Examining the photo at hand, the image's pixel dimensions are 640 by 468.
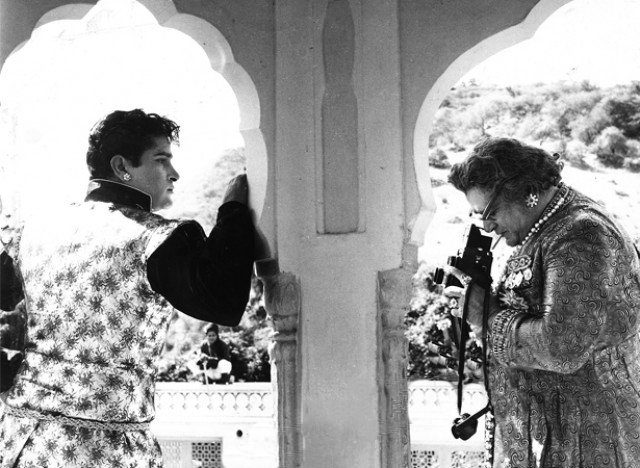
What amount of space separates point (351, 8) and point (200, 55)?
14.1 metres

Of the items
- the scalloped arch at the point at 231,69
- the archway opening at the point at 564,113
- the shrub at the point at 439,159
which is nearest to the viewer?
the scalloped arch at the point at 231,69

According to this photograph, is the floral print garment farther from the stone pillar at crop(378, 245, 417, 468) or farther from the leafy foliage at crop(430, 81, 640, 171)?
the leafy foliage at crop(430, 81, 640, 171)

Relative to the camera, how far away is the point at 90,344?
237cm

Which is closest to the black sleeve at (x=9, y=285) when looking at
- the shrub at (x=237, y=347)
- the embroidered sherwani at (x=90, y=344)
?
the embroidered sherwani at (x=90, y=344)

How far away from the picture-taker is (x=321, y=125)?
315 centimetres

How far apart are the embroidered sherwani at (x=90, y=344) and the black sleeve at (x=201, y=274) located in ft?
0.05

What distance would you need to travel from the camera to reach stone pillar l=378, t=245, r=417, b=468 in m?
2.97

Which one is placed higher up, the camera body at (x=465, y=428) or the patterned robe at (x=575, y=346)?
the patterned robe at (x=575, y=346)

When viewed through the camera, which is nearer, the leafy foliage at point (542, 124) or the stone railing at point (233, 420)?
the stone railing at point (233, 420)

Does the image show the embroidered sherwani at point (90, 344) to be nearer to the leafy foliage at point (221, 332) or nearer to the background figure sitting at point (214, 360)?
the background figure sitting at point (214, 360)

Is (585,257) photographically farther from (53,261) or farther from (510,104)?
(510,104)

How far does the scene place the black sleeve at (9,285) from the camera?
2.60 meters

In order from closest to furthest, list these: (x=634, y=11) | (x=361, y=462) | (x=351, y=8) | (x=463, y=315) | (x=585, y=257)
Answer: (x=585, y=257) < (x=463, y=315) < (x=361, y=462) < (x=351, y=8) < (x=634, y=11)

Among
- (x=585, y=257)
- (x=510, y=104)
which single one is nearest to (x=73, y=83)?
(x=510, y=104)
